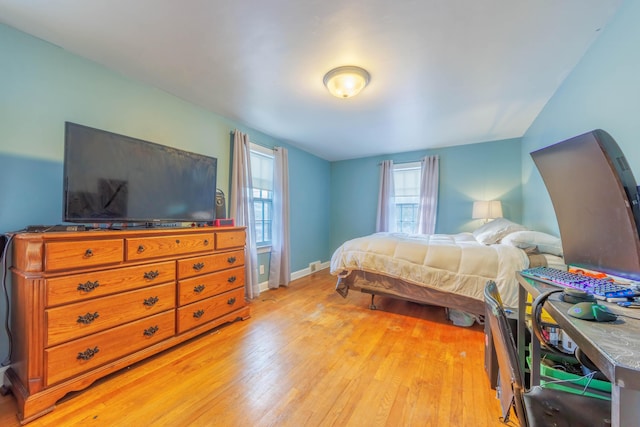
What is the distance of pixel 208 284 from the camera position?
86.7 inches

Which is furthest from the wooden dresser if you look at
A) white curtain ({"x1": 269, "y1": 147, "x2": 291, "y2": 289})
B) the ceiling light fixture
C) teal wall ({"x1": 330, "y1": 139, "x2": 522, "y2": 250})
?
teal wall ({"x1": 330, "y1": 139, "x2": 522, "y2": 250})

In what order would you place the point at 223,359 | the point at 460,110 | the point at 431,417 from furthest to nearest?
the point at 460,110 < the point at 223,359 < the point at 431,417

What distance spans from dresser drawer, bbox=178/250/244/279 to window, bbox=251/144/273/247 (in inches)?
43.6

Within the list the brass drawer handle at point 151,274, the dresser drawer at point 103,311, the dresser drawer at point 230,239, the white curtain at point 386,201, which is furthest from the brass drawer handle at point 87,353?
the white curtain at point 386,201

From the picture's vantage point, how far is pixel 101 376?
5.04 feet

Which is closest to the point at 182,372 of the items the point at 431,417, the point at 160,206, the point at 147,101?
the point at 160,206

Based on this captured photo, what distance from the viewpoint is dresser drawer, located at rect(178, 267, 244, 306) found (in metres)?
2.01

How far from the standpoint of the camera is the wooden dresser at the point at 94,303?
1.32 m

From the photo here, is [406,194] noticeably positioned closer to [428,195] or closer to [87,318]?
[428,195]

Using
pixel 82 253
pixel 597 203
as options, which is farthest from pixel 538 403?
pixel 82 253

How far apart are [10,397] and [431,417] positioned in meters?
2.45

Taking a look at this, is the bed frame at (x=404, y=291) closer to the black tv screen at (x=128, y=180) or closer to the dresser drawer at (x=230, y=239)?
the dresser drawer at (x=230, y=239)

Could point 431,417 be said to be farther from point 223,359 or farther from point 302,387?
point 223,359

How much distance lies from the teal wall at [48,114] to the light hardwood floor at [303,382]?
92 centimetres
